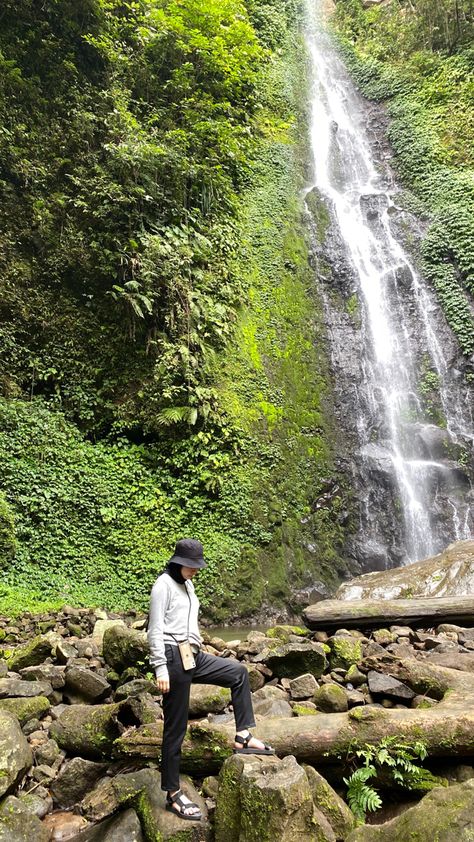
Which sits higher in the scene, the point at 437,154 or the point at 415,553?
the point at 437,154

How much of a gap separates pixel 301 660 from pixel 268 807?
7.07 ft

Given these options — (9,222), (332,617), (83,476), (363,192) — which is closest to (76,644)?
(332,617)

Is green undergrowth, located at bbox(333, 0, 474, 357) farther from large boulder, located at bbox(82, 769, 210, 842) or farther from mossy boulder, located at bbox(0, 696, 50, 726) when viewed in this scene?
large boulder, located at bbox(82, 769, 210, 842)

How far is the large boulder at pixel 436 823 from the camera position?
2.08 m

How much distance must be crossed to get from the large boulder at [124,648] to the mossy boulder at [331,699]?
163 centimetres

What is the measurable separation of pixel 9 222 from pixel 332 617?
1106 centimetres

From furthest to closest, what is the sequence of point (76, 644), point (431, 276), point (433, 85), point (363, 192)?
1. point (433, 85)
2. point (363, 192)
3. point (431, 276)
4. point (76, 644)

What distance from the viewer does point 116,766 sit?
3.41 m

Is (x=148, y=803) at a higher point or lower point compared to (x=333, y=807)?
lower

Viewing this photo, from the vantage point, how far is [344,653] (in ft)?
15.6

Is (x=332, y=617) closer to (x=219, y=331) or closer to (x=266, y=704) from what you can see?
(x=266, y=704)

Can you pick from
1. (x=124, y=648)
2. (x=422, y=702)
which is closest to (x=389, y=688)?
(x=422, y=702)

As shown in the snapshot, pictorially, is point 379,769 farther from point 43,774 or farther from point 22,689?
point 22,689

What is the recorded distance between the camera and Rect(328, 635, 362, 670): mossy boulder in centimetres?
471
